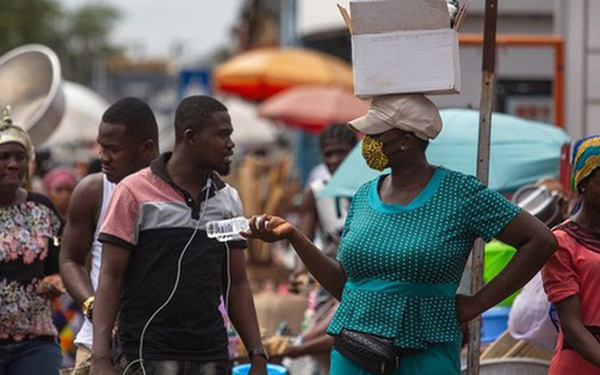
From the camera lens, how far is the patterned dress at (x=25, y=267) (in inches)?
248

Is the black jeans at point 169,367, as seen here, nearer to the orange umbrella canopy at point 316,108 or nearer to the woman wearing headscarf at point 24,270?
the woman wearing headscarf at point 24,270

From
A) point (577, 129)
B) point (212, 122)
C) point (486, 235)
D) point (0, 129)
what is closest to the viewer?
point (486, 235)

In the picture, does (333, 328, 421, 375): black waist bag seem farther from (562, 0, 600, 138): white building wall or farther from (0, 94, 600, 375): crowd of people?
(562, 0, 600, 138): white building wall

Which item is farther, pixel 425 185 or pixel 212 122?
pixel 212 122

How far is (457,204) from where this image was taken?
15.8 feet

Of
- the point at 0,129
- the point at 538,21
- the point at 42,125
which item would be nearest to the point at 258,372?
the point at 0,129

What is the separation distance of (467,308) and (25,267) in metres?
2.40

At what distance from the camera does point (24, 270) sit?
6.38 meters

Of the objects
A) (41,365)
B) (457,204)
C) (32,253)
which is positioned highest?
(457,204)

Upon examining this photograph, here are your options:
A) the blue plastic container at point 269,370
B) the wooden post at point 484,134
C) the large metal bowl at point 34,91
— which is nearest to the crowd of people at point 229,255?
the wooden post at point 484,134

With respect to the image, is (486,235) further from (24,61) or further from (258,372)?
(24,61)

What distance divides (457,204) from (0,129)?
8.85 feet

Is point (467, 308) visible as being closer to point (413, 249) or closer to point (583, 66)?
point (413, 249)

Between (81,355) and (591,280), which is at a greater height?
(591,280)
